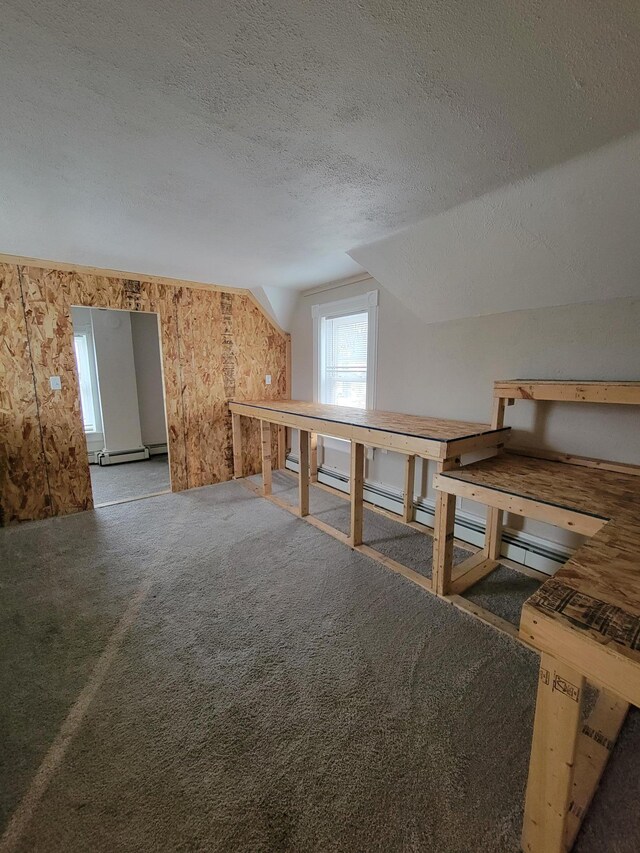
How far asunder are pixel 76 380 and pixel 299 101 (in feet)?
10.1

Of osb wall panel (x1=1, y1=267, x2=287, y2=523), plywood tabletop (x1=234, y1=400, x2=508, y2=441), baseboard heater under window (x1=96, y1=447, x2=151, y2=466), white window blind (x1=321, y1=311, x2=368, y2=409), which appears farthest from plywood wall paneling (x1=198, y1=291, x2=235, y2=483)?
baseboard heater under window (x1=96, y1=447, x2=151, y2=466)

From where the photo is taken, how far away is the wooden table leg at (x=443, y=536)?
6.70 feet

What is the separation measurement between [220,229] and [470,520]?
2.86 metres

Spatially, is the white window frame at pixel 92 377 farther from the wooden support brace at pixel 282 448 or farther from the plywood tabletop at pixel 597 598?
the plywood tabletop at pixel 597 598

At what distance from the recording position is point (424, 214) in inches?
81.1

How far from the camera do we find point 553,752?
880mm

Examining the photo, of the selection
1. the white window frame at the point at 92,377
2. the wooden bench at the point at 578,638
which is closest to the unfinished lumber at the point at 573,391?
the wooden bench at the point at 578,638

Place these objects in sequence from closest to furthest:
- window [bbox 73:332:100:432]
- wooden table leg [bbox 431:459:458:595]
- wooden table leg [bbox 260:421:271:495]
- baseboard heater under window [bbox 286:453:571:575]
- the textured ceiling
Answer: the textured ceiling
wooden table leg [bbox 431:459:458:595]
baseboard heater under window [bbox 286:453:571:575]
wooden table leg [bbox 260:421:271:495]
window [bbox 73:332:100:432]

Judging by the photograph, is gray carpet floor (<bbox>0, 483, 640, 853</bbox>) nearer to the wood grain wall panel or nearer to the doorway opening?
the wood grain wall panel

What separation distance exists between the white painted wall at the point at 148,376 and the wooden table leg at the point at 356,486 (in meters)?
3.75

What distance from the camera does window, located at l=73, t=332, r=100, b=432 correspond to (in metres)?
5.02

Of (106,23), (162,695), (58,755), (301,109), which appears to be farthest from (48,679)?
(301,109)

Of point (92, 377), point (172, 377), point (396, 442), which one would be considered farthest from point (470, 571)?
point (92, 377)

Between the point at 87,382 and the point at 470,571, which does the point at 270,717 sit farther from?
the point at 87,382
